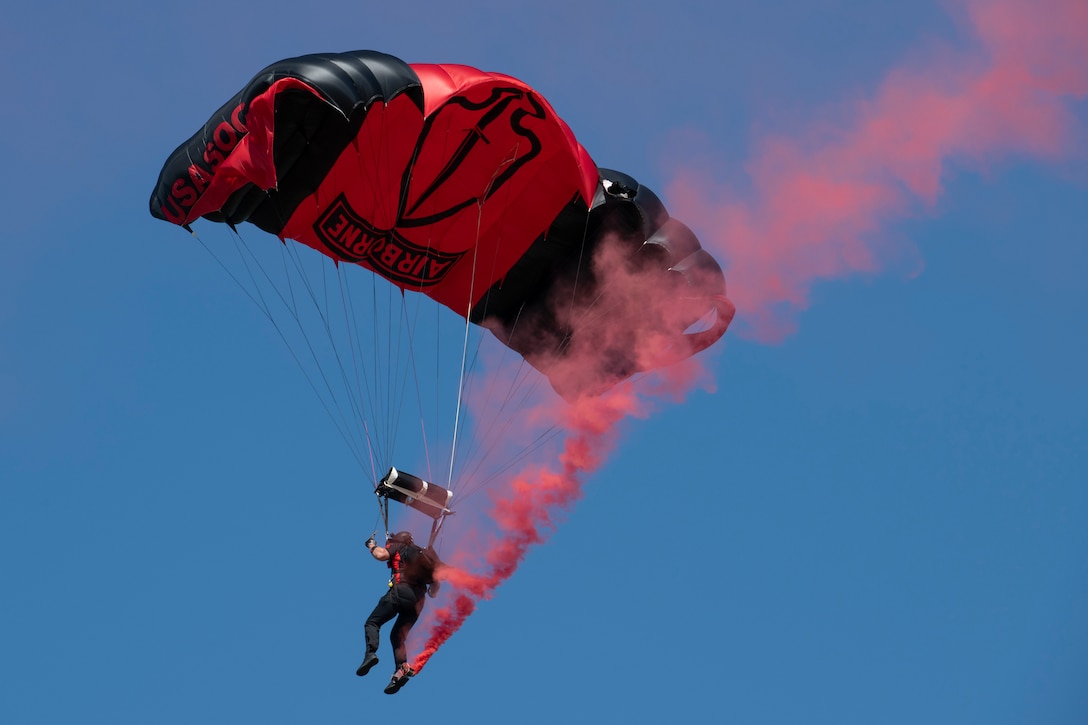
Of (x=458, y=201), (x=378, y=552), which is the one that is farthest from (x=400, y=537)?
(x=458, y=201)

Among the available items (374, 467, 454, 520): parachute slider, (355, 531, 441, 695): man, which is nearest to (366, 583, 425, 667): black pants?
(355, 531, 441, 695): man

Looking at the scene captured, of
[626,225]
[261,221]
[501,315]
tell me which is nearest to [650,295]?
[626,225]

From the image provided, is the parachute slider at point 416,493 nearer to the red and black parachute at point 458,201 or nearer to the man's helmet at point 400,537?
the man's helmet at point 400,537

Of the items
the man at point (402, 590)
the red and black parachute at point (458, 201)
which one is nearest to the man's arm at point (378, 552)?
the man at point (402, 590)

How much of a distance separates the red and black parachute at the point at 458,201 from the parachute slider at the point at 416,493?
2858 millimetres

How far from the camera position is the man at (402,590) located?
14.7 meters

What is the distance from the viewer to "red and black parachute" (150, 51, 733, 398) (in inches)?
577

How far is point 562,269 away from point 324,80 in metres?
4.34

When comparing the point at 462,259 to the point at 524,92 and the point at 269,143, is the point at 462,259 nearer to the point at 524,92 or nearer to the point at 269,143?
the point at 524,92

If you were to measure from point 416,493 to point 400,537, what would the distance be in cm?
48

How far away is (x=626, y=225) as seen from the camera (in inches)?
653

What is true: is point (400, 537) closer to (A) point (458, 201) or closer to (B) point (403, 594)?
(B) point (403, 594)

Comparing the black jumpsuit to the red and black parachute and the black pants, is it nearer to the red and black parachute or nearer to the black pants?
the black pants

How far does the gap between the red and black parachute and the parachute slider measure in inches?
113
